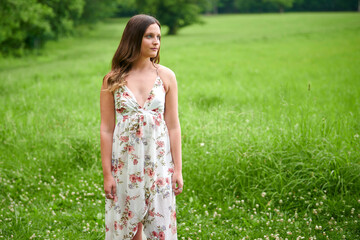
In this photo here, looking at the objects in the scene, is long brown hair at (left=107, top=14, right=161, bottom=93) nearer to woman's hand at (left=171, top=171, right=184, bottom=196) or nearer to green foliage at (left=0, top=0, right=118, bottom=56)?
woman's hand at (left=171, top=171, right=184, bottom=196)

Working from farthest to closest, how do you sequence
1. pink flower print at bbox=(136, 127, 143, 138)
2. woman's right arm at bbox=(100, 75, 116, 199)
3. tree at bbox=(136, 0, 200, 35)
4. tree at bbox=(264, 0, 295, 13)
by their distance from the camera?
tree at bbox=(264, 0, 295, 13), tree at bbox=(136, 0, 200, 35), woman's right arm at bbox=(100, 75, 116, 199), pink flower print at bbox=(136, 127, 143, 138)

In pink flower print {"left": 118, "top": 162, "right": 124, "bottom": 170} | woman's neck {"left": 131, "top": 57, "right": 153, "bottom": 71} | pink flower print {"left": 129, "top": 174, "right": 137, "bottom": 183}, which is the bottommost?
pink flower print {"left": 129, "top": 174, "right": 137, "bottom": 183}

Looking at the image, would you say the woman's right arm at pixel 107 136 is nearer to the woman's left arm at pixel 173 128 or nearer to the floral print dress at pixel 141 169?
the floral print dress at pixel 141 169

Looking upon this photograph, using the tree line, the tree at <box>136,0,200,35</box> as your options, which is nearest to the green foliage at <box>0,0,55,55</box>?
the tree line

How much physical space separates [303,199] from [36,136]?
410 centimetres

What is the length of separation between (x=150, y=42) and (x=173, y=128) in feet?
2.15

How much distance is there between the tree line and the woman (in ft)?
47.7

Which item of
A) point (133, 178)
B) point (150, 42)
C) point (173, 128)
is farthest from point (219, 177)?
point (150, 42)

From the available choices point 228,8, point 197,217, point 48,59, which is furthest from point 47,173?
point 228,8

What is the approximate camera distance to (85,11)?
3969cm

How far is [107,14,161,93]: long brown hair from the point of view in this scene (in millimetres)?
2666

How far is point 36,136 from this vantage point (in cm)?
593

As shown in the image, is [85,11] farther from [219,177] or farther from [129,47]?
[129,47]

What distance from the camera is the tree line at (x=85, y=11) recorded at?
17.5m
